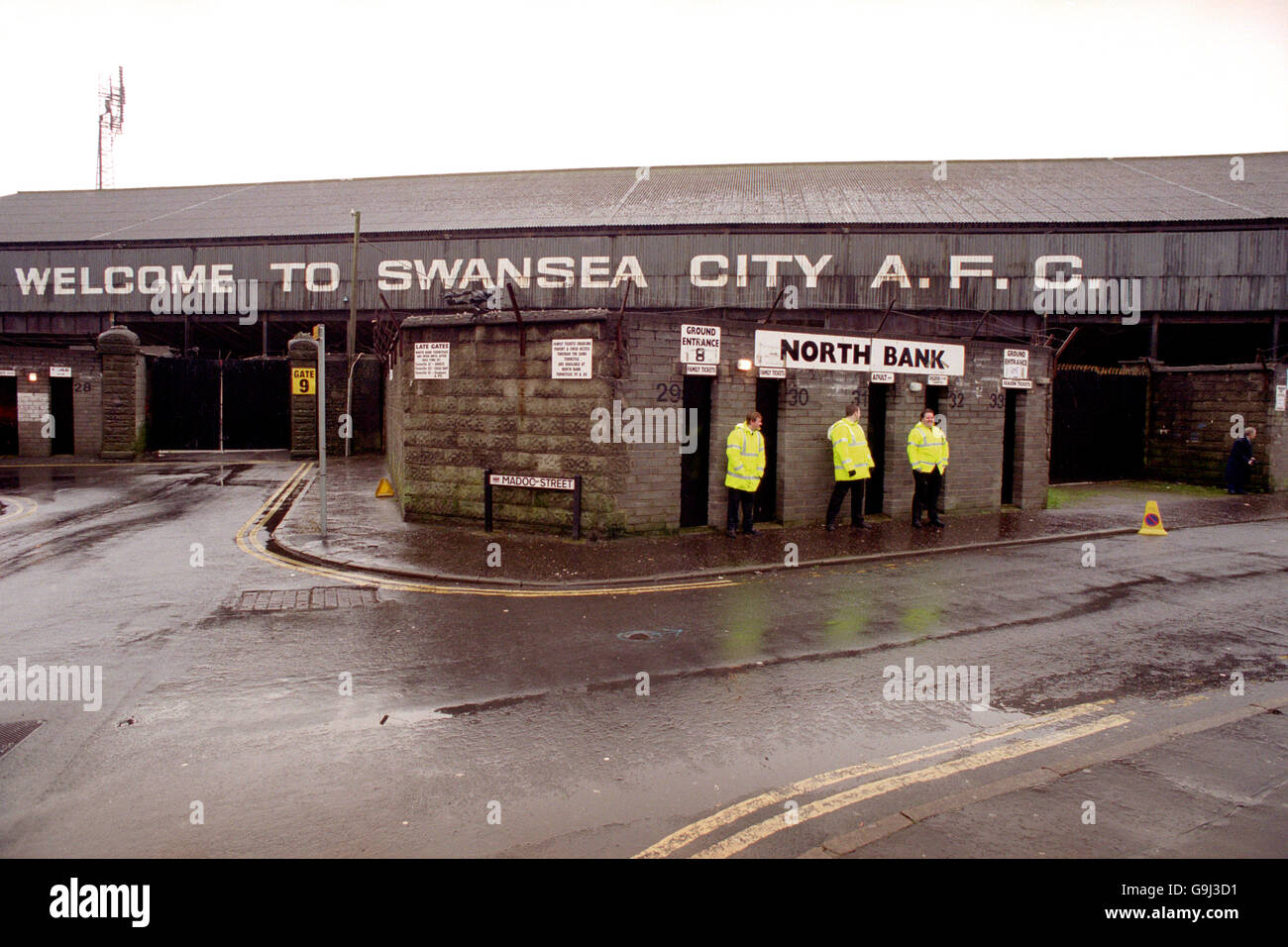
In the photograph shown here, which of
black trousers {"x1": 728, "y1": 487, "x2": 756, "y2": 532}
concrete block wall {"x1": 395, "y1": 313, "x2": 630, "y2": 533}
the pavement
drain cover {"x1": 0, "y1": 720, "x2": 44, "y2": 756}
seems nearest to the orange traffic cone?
the pavement

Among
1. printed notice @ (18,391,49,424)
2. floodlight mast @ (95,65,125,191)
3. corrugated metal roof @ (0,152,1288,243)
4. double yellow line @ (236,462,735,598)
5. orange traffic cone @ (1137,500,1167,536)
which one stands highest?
floodlight mast @ (95,65,125,191)

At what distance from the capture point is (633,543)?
38.8ft

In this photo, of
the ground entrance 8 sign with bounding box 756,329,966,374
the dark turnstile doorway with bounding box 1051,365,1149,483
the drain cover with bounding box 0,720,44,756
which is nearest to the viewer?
the drain cover with bounding box 0,720,44,756

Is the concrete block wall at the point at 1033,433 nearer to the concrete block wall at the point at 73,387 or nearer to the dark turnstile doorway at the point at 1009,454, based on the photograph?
the dark turnstile doorway at the point at 1009,454

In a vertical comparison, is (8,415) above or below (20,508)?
above

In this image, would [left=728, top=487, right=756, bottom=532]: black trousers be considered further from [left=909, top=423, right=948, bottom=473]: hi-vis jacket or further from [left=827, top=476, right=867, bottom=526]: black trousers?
[left=909, top=423, right=948, bottom=473]: hi-vis jacket

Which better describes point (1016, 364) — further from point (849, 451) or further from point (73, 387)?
point (73, 387)

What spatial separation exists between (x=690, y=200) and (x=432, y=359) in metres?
25.3

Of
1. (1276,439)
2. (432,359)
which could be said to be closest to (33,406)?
(432,359)

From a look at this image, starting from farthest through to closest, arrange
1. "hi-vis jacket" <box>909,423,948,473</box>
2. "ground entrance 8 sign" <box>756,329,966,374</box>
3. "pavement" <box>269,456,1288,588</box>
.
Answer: "hi-vis jacket" <box>909,423,948,473</box>
"ground entrance 8 sign" <box>756,329,966,374</box>
"pavement" <box>269,456,1288,588</box>

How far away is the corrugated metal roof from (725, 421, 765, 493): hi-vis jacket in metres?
22.2

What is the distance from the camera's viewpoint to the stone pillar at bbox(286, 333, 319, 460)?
2572 cm

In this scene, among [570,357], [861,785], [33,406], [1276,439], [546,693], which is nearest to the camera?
[861,785]
